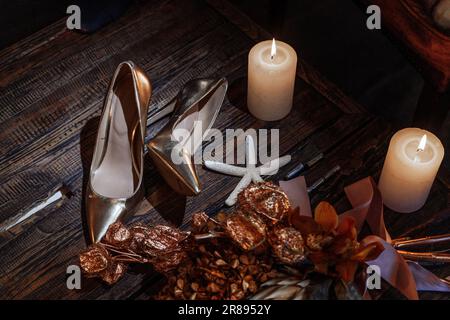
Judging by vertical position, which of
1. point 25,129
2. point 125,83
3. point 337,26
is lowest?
point 337,26

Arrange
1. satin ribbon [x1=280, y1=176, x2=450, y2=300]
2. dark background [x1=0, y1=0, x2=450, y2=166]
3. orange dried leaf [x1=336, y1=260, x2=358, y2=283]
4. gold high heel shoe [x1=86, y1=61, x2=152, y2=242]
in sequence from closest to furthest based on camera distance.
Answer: orange dried leaf [x1=336, y1=260, x2=358, y2=283]
satin ribbon [x1=280, y1=176, x2=450, y2=300]
gold high heel shoe [x1=86, y1=61, x2=152, y2=242]
dark background [x1=0, y1=0, x2=450, y2=166]

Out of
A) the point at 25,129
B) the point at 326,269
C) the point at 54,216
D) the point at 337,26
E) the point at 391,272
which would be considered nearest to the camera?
the point at 326,269

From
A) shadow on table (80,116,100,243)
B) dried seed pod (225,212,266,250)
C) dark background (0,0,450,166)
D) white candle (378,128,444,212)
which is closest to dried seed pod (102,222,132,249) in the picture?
shadow on table (80,116,100,243)

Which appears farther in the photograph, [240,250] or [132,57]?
[132,57]

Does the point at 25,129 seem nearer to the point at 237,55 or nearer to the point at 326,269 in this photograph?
the point at 237,55

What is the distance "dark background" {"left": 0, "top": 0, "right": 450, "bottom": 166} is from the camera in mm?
1562

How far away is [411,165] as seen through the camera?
999mm

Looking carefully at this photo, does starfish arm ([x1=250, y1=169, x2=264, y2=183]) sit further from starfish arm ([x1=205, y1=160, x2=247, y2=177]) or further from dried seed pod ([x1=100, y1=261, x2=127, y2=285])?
dried seed pod ([x1=100, y1=261, x2=127, y2=285])

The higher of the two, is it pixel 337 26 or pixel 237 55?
pixel 237 55

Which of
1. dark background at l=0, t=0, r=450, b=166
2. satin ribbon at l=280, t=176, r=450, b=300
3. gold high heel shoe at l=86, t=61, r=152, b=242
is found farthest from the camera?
dark background at l=0, t=0, r=450, b=166

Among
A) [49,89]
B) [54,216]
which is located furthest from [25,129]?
[54,216]

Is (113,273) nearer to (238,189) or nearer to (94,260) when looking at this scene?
(94,260)

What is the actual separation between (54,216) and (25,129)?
219 mm

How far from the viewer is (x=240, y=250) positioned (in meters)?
0.85
